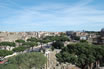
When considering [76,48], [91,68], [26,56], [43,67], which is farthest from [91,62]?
[26,56]

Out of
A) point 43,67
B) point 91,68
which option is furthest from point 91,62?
point 43,67

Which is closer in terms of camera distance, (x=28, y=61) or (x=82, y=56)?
(x=28, y=61)

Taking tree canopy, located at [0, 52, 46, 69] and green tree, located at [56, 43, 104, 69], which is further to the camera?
green tree, located at [56, 43, 104, 69]

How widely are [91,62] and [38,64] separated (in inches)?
Answer: 216

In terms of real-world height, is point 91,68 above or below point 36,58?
below

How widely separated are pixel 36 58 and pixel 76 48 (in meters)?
5.46

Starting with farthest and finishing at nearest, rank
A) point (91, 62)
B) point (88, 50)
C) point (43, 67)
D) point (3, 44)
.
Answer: point (3, 44)
point (88, 50)
point (91, 62)
point (43, 67)

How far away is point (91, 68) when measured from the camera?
48.7 feet

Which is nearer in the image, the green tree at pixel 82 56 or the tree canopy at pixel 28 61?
the tree canopy at pixel 28 61

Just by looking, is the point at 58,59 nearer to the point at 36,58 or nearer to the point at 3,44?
the point at 36,58

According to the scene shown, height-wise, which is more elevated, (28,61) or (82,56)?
(28,61)

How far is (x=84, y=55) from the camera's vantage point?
1510 cm

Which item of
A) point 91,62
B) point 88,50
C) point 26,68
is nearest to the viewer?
point 26,68

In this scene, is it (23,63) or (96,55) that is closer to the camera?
(23,63)
